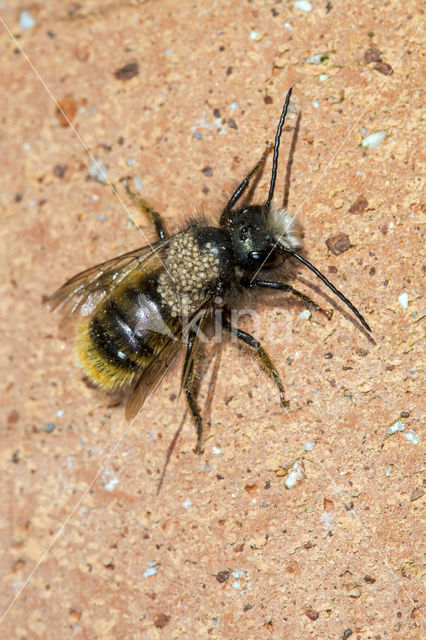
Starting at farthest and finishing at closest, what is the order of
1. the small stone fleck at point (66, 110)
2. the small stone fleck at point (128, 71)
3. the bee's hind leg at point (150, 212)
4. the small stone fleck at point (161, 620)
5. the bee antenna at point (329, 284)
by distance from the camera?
the small stone fleck at point (66, 110) < the small stone fleck at point (128, 71) < the bee's hind leg at point (150, 212) < the small stone fleck at point (161, 620) < the bee antenna at point (329, 284)

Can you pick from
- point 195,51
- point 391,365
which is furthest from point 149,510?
point 195,51

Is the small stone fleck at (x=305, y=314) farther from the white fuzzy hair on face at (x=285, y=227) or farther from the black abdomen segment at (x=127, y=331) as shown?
the black abdomen segment at (x=127, y=331)

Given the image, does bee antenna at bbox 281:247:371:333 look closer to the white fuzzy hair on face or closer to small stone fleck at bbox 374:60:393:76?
the white fuzzy hair on face

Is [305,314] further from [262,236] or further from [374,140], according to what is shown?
[374,140]

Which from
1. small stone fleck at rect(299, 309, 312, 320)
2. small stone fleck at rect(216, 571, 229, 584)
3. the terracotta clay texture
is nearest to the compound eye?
the terracotta clay texture

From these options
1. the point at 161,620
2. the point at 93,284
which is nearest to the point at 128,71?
the point at 93,284

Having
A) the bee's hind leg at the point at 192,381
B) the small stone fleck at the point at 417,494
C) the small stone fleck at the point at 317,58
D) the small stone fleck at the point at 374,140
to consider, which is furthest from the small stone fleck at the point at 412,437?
the small stone fleck at the point at 317,58
